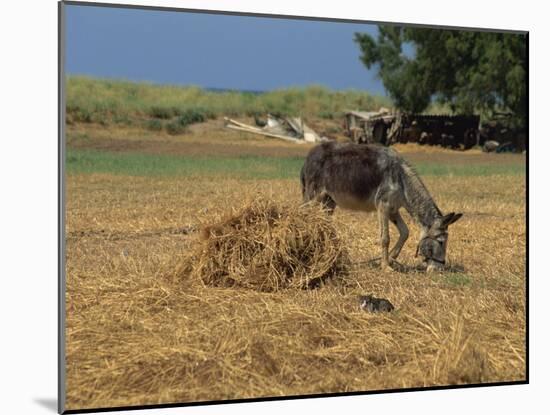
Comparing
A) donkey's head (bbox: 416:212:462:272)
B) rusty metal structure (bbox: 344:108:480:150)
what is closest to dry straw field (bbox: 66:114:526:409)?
donkey's head (bbox: 416:212:462:272)

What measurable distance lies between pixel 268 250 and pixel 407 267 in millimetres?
2234

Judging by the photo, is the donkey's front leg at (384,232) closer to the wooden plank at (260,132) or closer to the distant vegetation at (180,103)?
the distant vegetation at (180,103)

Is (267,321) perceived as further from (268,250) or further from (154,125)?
(154,125)

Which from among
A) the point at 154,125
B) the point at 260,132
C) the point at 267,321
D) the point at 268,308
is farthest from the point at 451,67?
the point at 267,321

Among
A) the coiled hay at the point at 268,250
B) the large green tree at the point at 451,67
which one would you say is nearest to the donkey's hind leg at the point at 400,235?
the coiled hay at the point at 268,250

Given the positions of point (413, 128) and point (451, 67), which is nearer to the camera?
point (451, 67)

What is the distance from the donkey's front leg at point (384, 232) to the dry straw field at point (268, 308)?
197mm

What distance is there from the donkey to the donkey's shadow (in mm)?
99

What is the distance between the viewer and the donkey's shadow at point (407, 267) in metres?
10.3

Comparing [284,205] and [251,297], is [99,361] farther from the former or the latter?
[284,205]

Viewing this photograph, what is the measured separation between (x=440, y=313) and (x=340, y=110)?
1295 centimetres

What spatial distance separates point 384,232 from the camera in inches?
409

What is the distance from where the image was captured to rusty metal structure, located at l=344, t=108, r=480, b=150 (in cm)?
2141

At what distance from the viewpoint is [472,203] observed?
50.1 feet
